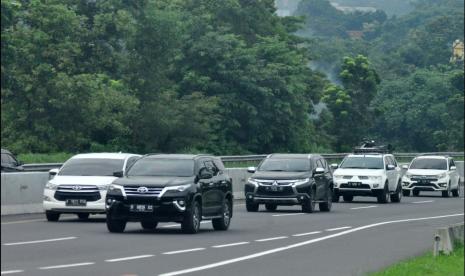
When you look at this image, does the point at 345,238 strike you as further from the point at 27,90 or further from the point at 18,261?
the point at 27,90

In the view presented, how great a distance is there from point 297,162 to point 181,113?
29.2 metres

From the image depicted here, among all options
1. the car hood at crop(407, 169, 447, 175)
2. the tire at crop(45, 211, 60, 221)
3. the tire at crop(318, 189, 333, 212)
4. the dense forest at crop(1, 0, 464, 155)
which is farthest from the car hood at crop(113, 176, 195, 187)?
the car hood at crop(407, 169, 447, 175)

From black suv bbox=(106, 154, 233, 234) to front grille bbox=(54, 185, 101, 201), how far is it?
2217 mm

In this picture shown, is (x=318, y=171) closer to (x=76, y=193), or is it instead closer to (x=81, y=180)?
(x=81, y=180)

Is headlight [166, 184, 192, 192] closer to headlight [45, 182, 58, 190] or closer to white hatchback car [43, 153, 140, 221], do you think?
white hatchback car [43, 153, 140, 221]

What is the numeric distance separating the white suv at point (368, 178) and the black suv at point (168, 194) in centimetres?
1784

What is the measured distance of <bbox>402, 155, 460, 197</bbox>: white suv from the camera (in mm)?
53406

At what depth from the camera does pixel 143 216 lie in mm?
26375

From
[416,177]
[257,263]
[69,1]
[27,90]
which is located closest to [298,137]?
[69,1]

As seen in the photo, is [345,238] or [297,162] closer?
[345,238]

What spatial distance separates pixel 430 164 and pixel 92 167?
84.6 ft

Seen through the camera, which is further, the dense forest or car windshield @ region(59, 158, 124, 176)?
the dense forest

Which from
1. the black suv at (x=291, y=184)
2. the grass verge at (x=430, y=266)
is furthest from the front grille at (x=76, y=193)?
the grass verge at (x=430, y=266)

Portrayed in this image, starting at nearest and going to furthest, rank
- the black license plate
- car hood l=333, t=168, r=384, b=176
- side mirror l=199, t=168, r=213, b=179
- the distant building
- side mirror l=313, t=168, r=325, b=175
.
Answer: side mirror l=199, t=168, r=213, b=179, side mirror l=313, t=168, r=325, b=175, the black license plate, car hood l=333, t=168, r=384, b=176, the distant building
